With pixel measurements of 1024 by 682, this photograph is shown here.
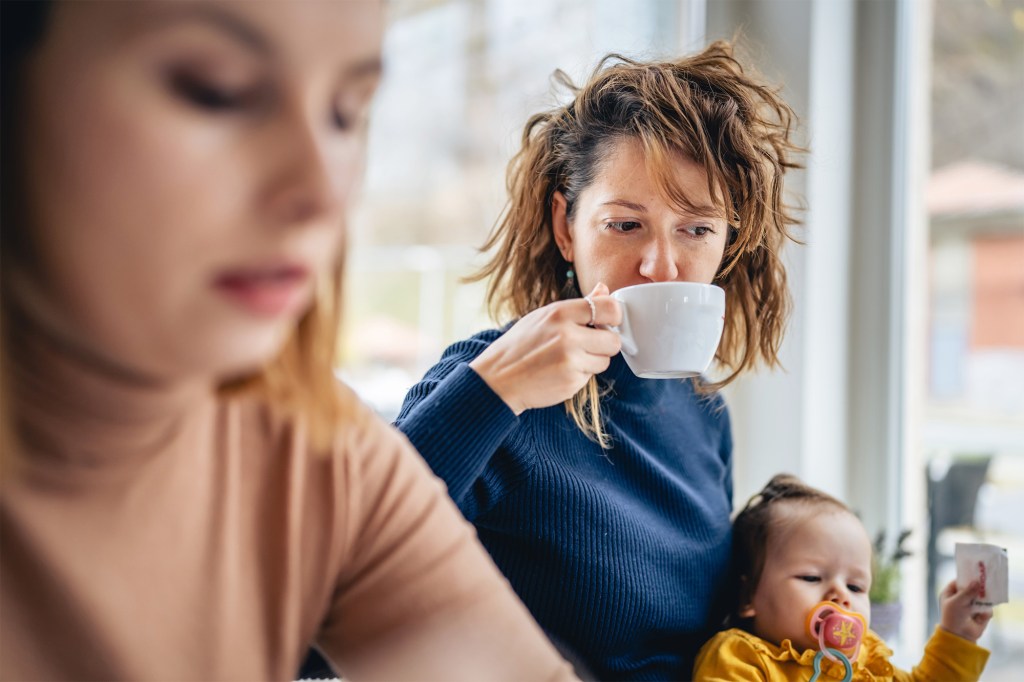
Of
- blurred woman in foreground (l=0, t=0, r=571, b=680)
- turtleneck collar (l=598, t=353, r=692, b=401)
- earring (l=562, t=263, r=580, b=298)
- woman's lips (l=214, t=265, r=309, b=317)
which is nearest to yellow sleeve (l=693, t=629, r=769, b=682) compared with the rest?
turtleneck collar (l=598, t=353, r=692, b=401)

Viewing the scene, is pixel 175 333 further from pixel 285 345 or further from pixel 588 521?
pixel 588 521

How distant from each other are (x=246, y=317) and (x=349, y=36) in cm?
16

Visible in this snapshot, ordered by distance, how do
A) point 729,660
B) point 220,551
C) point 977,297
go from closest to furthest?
point 220,551 → point 729,660 → point 977,297

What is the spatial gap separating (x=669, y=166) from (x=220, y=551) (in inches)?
25.9

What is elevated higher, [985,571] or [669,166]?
[669,166]

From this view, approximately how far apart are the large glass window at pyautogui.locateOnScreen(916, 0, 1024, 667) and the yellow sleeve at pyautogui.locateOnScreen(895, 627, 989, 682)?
2.04 ft

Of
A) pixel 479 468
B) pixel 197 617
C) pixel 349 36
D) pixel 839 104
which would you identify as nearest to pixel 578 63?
pixel 839 104

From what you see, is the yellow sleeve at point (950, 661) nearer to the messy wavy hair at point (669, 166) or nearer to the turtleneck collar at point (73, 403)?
the messy wavy hair at point (669, 166)

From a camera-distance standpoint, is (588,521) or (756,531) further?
(756,531)

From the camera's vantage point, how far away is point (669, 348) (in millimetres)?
947

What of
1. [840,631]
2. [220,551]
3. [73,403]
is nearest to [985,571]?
[840,631]

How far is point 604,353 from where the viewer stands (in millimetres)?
968

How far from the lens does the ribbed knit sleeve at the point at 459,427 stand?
0.90 m

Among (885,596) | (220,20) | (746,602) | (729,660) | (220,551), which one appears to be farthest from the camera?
(885,596)
